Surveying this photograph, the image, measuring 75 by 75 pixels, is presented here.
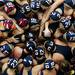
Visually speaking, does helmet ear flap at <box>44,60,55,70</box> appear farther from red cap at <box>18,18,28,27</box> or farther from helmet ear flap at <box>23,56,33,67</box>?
red cap at <box>18,18,28,27</box>

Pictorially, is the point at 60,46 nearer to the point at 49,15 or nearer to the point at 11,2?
the point at 49,15

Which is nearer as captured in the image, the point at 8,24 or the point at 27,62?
the point at 27,62

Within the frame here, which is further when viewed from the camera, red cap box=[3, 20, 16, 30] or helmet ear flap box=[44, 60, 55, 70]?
red cap box=[3, 20, 16, 30]

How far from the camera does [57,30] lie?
2217 mm

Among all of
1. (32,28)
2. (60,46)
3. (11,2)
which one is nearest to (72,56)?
(60,46)

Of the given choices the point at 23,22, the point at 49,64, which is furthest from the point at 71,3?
the point at 49,64

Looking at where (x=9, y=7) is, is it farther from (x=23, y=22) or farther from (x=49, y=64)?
(x=49, y=64)

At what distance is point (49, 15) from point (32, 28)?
120 millimetres

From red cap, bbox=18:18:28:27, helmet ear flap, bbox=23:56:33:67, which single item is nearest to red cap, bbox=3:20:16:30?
red cap, bbox=18:18:28:27

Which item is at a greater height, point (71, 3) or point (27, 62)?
point (71, 3)

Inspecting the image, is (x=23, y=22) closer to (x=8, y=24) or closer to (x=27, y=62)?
(x=8, y=24)

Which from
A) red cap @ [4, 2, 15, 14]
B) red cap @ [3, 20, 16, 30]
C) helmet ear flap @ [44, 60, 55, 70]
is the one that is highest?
red cap @ [4, 2, 15, 14]

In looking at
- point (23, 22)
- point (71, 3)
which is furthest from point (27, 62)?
point (71, 3)

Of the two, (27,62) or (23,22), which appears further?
(23,22)
